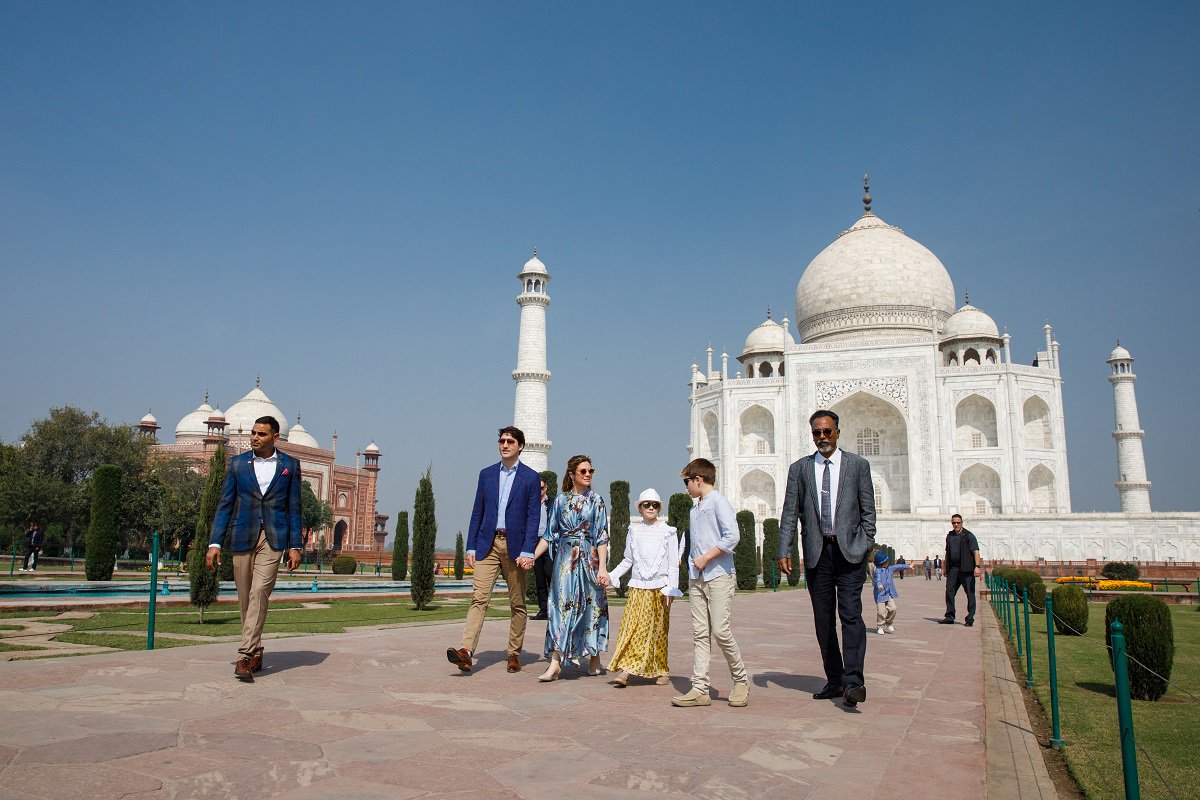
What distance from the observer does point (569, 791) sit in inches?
112

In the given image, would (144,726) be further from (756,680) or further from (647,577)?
(756,680)

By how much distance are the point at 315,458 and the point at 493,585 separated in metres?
45.2

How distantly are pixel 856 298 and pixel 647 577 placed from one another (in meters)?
36.2

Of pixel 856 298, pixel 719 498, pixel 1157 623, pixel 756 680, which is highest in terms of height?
pixel 856 298

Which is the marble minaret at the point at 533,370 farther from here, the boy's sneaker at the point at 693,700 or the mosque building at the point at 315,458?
the boy's sneaker at the point at 693,700

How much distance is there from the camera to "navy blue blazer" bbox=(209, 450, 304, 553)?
5.27 m

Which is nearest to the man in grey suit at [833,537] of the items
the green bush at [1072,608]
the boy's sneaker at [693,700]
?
the boy's sneaker at [693,700]

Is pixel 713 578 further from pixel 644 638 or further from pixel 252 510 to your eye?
pixel 252 510

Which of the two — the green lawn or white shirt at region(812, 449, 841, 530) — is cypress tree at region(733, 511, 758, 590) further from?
white shirt at region(812, 449, 841, 530)

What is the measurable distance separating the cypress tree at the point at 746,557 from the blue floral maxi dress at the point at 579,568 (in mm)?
15618

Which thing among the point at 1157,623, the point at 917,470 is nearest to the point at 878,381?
the point at 917,470

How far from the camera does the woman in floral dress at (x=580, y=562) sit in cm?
571

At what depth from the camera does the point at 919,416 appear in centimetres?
3425

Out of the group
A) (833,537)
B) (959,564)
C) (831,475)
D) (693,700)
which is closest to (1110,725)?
(833,537)
